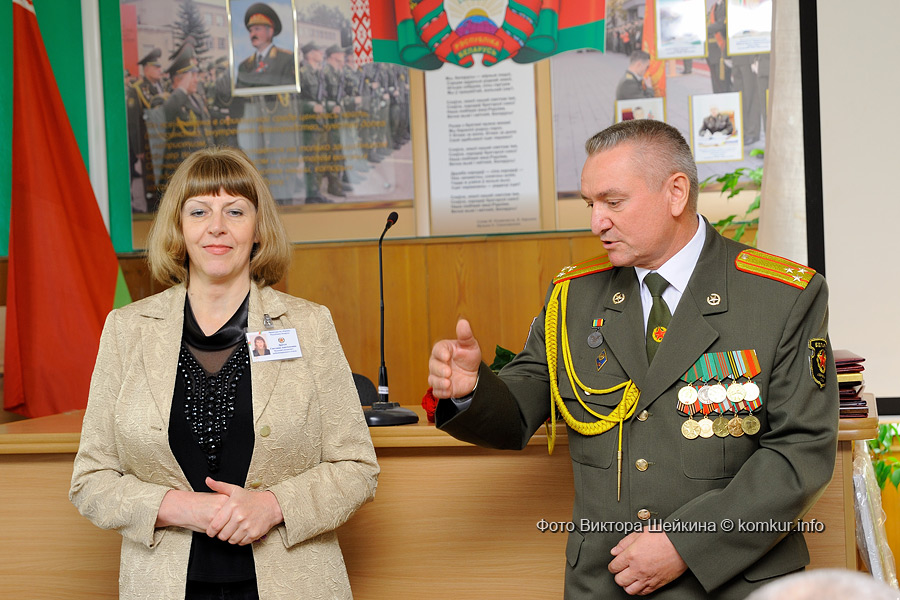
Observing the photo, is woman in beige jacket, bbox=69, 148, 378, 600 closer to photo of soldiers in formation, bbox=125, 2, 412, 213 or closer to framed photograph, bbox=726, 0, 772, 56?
photo of soldiers in formation, bbox=125, 2, 412, 213

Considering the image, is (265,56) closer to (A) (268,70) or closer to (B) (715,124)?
(A) (268,70)

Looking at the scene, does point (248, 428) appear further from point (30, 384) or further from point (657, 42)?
point (657, 42)

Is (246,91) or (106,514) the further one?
(246,91)

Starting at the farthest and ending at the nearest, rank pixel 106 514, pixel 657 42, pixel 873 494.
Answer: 1. pixel 657 42
2. pixel 873 494
3. pixel 106 514

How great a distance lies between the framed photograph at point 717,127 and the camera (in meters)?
4.48

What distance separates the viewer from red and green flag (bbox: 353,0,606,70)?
459 centimetres

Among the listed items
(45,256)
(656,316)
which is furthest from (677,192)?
(45,256)

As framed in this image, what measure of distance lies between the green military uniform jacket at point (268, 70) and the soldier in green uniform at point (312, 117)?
9 cm

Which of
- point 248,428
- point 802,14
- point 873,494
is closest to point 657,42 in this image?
point 802,14

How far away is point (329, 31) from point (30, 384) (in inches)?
95.8

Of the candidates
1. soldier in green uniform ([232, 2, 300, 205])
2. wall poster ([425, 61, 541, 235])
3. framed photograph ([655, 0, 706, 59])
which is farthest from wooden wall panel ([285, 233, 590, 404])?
framed photograph ([655, 0, 706, 59])

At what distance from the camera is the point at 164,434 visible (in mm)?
1763

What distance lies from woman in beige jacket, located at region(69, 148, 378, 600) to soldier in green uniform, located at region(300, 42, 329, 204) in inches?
114

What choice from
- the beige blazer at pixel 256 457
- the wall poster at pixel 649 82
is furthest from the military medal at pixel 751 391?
the wall poster at pixel 649 82
